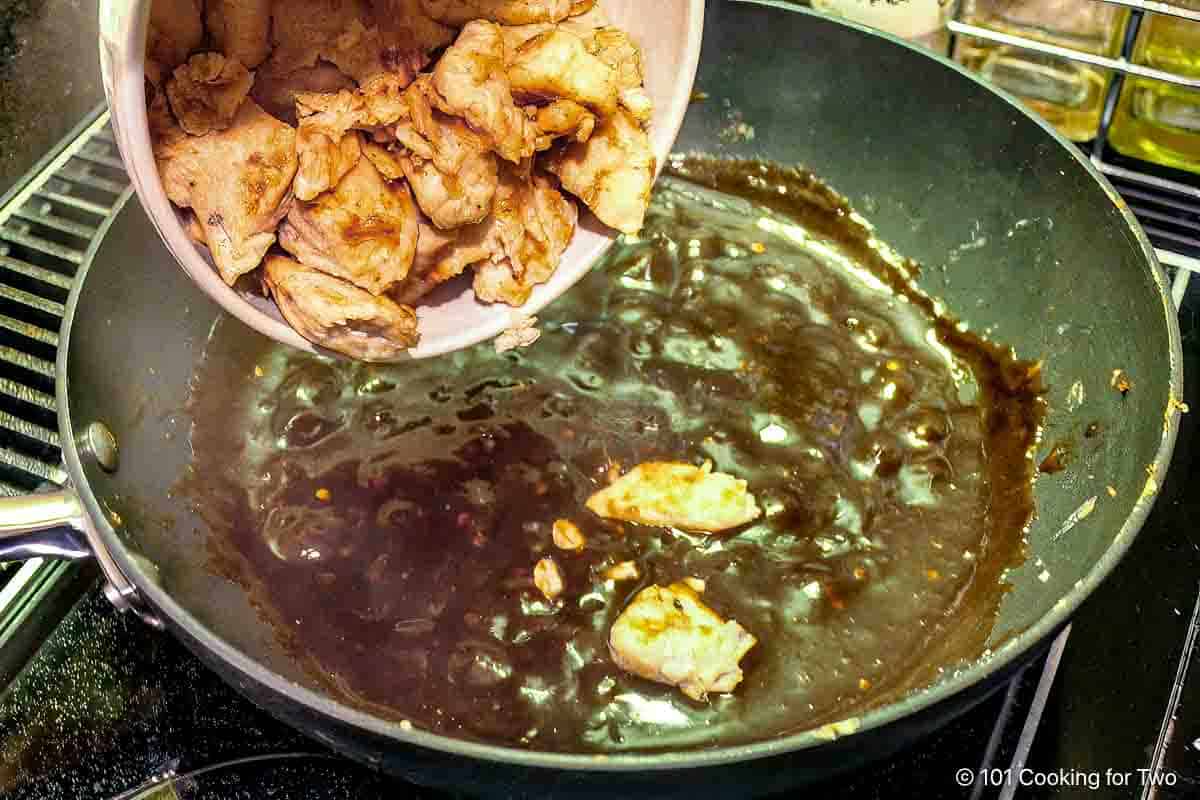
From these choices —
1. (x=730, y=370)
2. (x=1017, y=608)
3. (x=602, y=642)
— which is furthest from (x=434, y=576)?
(x=1017, y=608)

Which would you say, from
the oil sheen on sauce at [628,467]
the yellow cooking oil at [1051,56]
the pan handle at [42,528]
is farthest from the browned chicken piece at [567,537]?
the yellow cooking oil at [1051,56]

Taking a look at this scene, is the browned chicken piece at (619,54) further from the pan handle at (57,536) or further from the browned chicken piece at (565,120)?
the pan handle at (57,536)

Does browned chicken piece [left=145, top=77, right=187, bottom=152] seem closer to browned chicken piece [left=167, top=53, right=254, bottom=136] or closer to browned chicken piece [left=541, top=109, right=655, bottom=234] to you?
browned chicken piece [left=167, top=53, right=254, bottom=136]

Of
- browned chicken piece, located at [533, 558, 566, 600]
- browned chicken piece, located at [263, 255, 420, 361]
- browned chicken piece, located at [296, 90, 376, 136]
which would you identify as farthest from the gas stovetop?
browned chicken piece, located at [296, 90, 376, 136]

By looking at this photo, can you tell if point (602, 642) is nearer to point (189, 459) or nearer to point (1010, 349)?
point (189, 459)

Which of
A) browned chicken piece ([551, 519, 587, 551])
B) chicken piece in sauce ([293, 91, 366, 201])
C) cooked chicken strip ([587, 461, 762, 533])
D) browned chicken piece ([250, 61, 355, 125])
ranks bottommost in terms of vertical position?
browned chicken piece ([551, 519, 587, 551])

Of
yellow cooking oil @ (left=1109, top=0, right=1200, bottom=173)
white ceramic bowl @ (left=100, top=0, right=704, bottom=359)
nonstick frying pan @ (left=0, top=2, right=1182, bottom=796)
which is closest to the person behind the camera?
nonstick frying pan @ (left=0, top=2, right=1182, bottom=796)

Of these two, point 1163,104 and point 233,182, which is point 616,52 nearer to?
point 233,182
